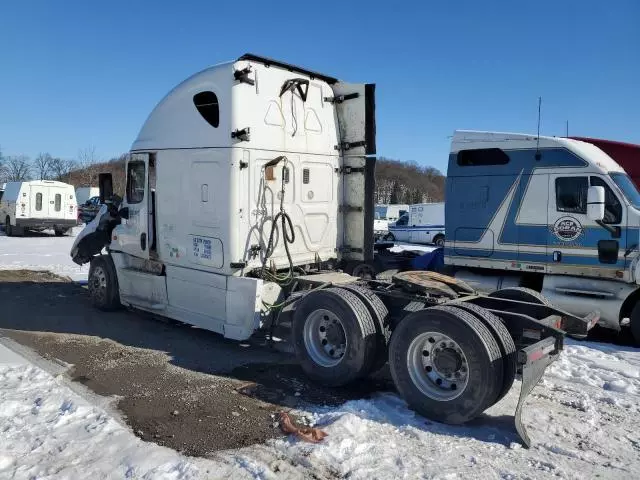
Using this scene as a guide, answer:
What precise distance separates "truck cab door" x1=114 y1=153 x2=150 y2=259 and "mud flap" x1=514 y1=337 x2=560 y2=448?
5.62 meters

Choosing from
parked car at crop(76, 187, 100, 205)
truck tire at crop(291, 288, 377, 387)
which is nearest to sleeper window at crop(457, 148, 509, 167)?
truck tire at crop(291, 288, 377, 387)

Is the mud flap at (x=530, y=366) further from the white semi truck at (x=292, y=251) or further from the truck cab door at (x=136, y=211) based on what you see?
the truck cab door at (x=136, y=211)

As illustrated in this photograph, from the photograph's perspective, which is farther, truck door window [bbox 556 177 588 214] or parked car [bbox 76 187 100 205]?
parked car [bbox 76 187 100 205]

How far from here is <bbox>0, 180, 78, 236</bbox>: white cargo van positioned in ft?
81.5

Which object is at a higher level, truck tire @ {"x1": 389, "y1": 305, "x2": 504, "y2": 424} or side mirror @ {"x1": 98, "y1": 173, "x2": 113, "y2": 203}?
side mirror @ {"x1": 98, "y1": 173, "x2": 113, "y2": 203}

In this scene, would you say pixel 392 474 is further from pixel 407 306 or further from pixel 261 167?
pixel 261 167

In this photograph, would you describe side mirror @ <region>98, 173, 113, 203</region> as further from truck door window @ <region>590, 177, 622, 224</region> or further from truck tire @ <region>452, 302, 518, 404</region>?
truck door window @ <region>590, 177, 622, 224</region>

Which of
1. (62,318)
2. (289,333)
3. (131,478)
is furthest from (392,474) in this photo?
(62,318)

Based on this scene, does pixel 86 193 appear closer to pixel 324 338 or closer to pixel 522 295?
pixel 324 338

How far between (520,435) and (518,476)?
0.58 metres

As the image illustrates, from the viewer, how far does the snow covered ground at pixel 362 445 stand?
381 centimetres

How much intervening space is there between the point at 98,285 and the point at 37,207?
61.0ft

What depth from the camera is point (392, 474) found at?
3775 mm

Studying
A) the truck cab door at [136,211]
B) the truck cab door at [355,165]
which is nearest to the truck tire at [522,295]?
the truck cab door at [355,165]
